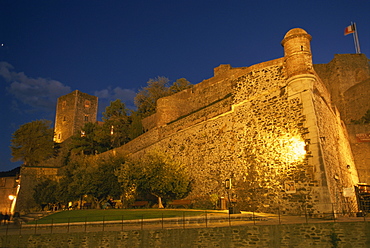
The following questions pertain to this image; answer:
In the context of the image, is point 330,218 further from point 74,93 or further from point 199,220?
point 74,93

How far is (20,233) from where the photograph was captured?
1202 cm

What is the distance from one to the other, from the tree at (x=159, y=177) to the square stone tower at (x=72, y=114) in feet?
139

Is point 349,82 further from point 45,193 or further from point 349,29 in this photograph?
point 45,193

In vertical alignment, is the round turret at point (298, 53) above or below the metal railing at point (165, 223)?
above

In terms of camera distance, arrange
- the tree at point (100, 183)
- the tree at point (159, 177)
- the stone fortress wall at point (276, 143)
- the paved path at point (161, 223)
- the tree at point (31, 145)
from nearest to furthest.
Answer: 1. the paved path at point (161, 223)
2. the stone fortress wall at point (276, 143)
3. the tree at point (159, 177)
4. the tree at point (100, 183)
5. the tree at point (31, 145)

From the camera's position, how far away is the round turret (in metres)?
16.7

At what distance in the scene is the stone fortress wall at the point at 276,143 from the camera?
50.4ft

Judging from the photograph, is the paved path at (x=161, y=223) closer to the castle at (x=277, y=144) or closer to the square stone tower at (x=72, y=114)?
the castle at (x=277, y=144)

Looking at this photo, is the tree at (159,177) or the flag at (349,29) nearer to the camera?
the tree at (159,177)

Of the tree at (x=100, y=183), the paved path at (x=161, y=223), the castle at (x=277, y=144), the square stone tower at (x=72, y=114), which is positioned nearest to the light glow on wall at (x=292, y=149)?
the castle at (x=277, y=144)

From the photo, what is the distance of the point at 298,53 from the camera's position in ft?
55.5

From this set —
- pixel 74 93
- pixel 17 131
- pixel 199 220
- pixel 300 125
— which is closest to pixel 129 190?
pixel 199 220

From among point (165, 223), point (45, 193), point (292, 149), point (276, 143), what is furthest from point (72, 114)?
point (292, 149)

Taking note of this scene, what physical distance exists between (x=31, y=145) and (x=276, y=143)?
45.1 metres
